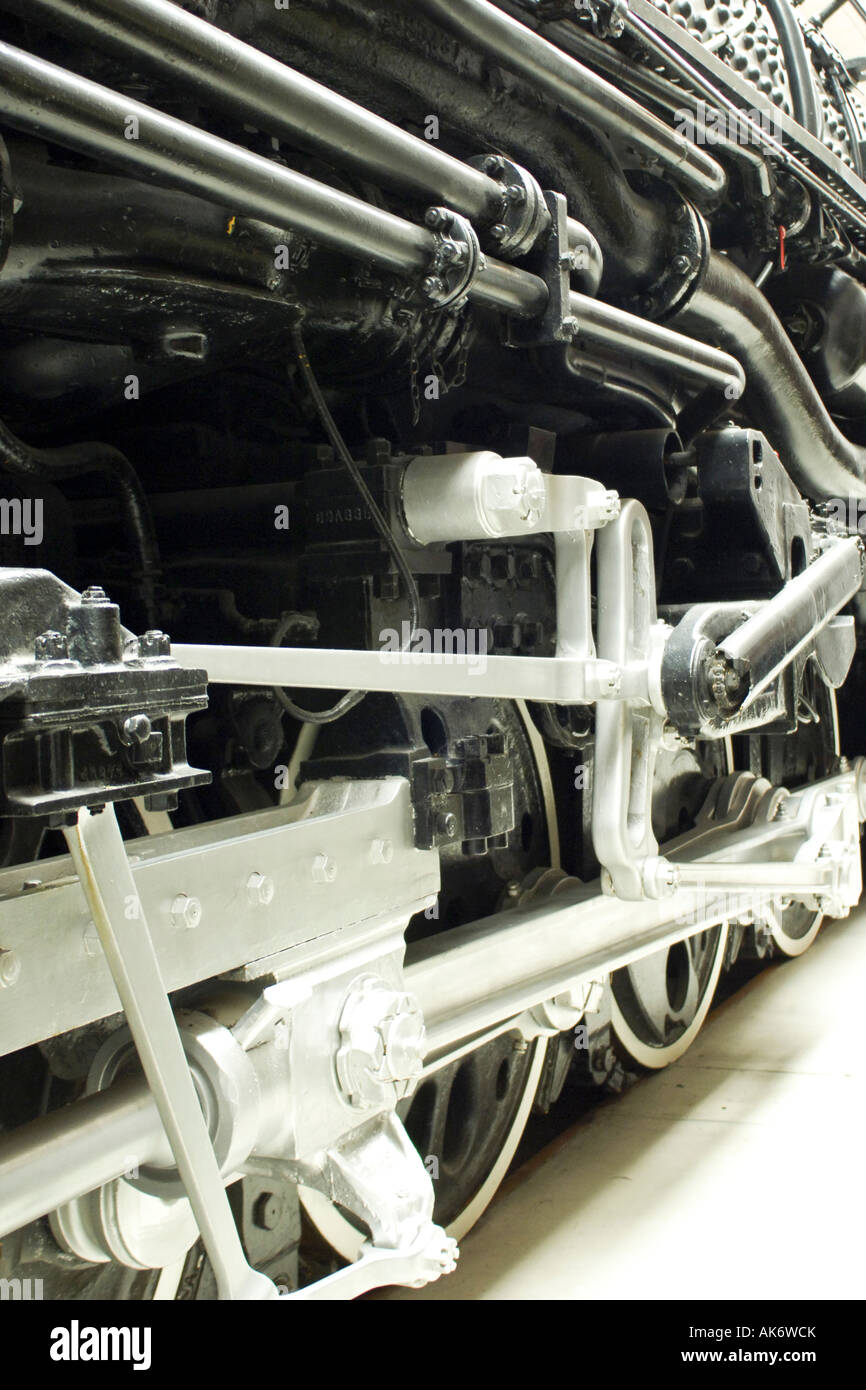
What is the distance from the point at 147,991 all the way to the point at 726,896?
1760mm

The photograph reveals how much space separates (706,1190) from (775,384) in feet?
5.35

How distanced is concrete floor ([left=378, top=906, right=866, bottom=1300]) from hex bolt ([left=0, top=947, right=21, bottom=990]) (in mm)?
1226

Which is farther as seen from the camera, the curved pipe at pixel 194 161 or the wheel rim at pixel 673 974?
the wheel rim at pixel 673 974

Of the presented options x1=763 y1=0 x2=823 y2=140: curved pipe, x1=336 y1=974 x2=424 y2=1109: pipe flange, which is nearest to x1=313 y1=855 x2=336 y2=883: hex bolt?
x1=336 y1=974 x2=424 y2=1109: pipe flange

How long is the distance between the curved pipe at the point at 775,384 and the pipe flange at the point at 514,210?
0.74 metres

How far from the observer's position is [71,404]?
5.32ft

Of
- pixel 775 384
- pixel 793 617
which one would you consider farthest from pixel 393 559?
pixel 775 384

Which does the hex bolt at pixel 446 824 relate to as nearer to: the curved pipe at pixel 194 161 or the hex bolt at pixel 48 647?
the curved pipe at pixel 194 161

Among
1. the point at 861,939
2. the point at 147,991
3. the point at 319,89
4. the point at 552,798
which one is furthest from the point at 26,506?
the point at 861,939

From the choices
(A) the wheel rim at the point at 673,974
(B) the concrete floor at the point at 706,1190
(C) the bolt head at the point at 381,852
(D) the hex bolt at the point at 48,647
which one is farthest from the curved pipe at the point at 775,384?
(D) the hex bolt at the point at 48,647

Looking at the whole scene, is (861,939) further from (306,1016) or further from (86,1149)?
(86,1149)

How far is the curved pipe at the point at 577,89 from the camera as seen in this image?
1.49 metres

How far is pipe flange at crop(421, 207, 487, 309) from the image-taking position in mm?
1439

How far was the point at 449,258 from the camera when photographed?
1438mm
